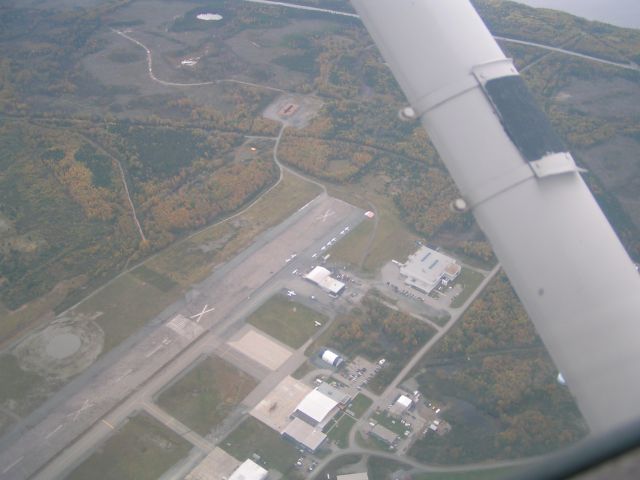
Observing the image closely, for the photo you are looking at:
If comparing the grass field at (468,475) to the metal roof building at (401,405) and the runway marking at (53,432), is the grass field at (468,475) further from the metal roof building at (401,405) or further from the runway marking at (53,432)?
the runway marking at (53,432)

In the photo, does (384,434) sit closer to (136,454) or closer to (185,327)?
(136,454)

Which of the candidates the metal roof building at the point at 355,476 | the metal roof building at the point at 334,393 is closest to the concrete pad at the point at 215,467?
the metal roof building at the point at 355,476

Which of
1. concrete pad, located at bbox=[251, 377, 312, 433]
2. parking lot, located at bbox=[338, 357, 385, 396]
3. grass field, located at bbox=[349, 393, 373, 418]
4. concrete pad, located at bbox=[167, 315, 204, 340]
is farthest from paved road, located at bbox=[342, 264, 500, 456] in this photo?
concrete pad, located at bbox=[167, 315, 204, 340]

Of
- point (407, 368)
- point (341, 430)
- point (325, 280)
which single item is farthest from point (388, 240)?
point (341, 430)

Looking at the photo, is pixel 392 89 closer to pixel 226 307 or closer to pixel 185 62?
pixel 185 62

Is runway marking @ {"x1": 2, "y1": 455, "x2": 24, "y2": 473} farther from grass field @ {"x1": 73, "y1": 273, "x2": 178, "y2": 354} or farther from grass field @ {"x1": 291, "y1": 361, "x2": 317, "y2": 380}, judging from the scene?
grass field @ {"x1": 291, "y1": 361, "x2": 317, "y2": 380}
